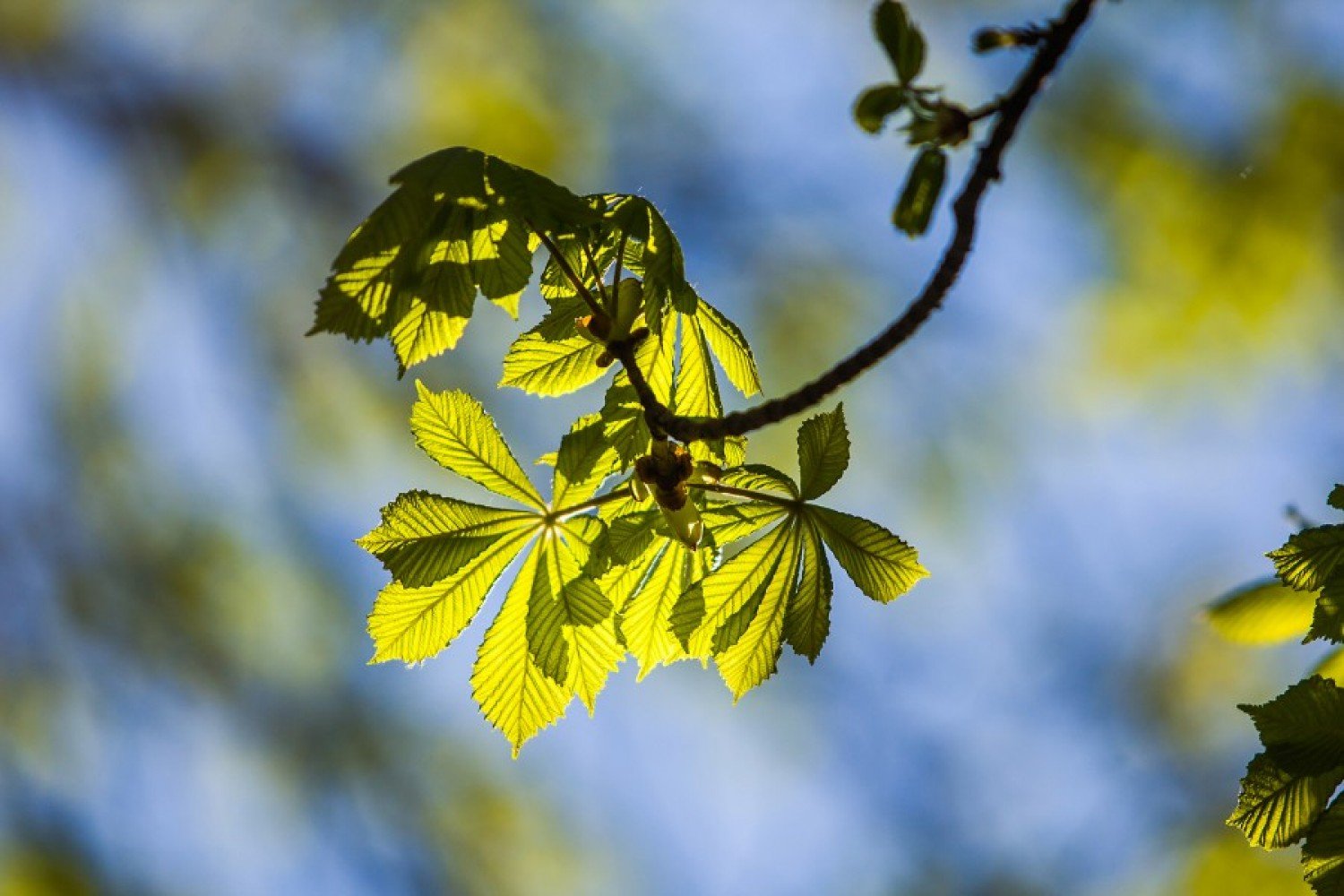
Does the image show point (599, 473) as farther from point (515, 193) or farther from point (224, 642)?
point (224, 642)

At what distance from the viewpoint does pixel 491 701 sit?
73.0 inches

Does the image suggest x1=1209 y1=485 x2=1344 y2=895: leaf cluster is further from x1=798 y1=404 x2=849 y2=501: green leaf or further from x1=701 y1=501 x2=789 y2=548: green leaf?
x1=701 y1=501 x2=789 y2=548: green leaf

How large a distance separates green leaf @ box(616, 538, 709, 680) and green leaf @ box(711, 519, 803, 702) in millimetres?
98

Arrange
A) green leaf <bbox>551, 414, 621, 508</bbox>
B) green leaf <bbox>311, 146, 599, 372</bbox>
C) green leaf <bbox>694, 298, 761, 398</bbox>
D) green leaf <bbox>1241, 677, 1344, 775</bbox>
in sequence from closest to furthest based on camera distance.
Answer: green leaf <bbox>1241, 677, 1344, 775</bbox>
green leaf <bbox>311, 146, 599, 372</bbox>
green leaf <bbox>551, 414, 621, 508</bbox>
green leaf <bbox>694, 298, 761, 398</bbox>

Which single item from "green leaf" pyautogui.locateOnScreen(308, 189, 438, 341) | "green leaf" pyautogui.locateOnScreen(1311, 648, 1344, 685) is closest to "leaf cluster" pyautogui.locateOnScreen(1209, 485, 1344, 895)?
"green leaf" pyautogui.locateOnScreen(1311, 648, 1344, 685)

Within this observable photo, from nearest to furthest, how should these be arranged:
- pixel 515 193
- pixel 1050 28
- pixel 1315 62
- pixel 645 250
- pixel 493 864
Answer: pixel 1050 28
pixel 515 193
pixel 645 250
pixel 1315 62
pixel 493 864

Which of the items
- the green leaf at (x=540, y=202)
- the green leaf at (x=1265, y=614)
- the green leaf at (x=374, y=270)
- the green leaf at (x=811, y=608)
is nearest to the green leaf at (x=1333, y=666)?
the green leaf at (x=1265, y=614)

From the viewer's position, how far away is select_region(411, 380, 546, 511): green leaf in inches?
78.0

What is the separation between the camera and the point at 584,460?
1838 mm

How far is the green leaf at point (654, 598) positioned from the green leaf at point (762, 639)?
0.32 ft

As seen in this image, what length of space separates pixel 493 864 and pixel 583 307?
4890 mm

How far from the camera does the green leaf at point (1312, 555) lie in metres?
1.57

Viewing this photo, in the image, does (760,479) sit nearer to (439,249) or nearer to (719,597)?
(719,597)

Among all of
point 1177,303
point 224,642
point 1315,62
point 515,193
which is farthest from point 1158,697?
point 515,193
